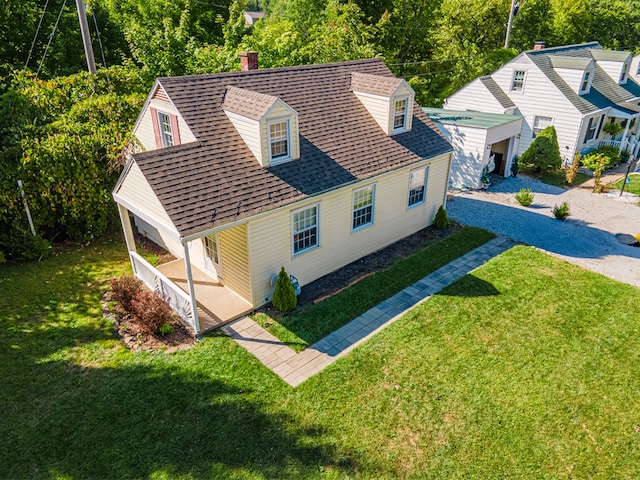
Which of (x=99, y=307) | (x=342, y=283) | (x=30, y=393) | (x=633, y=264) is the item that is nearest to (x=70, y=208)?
(x=99, y=307)

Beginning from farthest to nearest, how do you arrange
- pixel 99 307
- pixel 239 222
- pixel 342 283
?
1. pixel 342 283
2. pixel 99 307
3. pixel 239 222

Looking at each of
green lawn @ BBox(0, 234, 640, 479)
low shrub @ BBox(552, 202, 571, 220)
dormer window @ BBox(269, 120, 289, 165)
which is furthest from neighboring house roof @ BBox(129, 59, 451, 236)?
low shrub @ BBox(552, 202, 571, 220)

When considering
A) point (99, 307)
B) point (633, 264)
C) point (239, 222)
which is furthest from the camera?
point (633, 264)

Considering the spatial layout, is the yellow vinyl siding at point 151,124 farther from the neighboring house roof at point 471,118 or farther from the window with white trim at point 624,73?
the window with white trim at point 624,73

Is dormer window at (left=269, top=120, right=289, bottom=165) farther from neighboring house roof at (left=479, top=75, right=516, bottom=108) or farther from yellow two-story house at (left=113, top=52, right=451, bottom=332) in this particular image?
neighboring house roof at (left=479, top=75, right=516, bottom=108)

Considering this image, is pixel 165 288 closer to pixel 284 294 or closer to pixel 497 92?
pixel 284 294

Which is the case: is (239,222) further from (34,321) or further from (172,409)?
(34,321)
